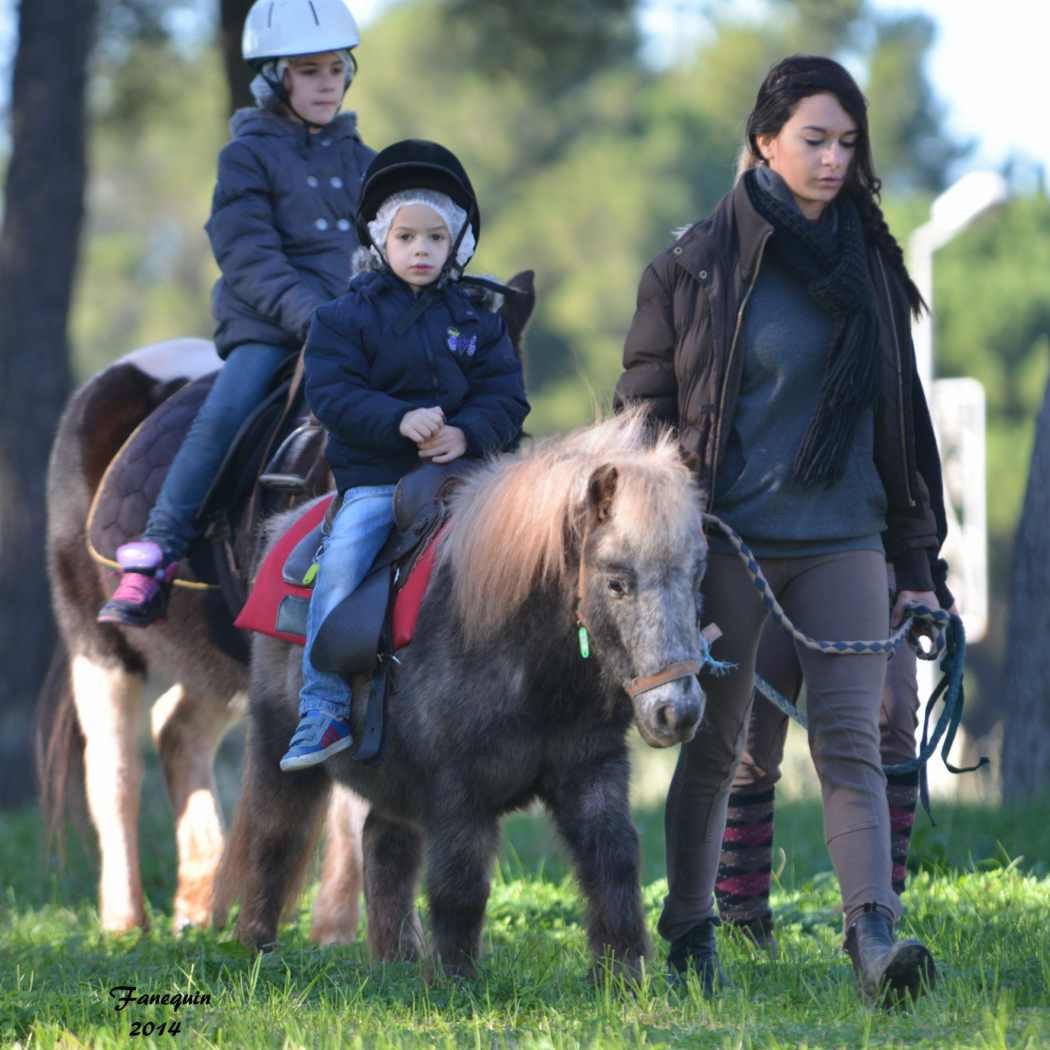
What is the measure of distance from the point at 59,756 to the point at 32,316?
5626 mm

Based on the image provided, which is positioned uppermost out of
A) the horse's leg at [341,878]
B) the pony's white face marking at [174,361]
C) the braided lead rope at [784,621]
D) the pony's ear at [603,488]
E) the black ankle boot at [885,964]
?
the pony's white face marking at [174,361]

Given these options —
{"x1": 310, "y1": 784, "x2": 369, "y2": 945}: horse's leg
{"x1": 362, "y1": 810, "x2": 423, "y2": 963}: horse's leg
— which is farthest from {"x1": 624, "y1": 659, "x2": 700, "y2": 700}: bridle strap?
{"x1": 310, "y1": 784, "x2": 369, "y2": 945}: horse's leg

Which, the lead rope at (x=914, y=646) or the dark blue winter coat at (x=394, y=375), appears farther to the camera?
the dark blue winter coat at (x=394, y=375)

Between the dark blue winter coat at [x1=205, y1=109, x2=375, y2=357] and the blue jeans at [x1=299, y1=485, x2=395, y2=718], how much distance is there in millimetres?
1455

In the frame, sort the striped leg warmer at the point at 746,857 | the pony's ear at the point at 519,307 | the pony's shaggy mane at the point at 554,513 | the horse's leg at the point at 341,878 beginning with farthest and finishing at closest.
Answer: the horse's leg at the point at 341,878
the pony's ear at the point at 519,307
the striped leg warmer at the point at 746,857
the pony's shaggy mane at the point at 554,513

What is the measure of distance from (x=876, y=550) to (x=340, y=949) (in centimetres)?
227

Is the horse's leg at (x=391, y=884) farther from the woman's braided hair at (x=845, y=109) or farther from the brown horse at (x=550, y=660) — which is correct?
the woman's braided hair at (x=845, y=109)

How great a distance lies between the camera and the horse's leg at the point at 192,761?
8.28 metres

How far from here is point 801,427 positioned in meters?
5.27

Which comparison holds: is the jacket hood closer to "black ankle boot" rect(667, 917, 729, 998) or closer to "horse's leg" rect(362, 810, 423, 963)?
"horse's leg" rect(362, 810, 423, 963)

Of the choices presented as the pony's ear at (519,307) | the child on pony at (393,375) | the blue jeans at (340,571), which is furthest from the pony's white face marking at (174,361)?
the blue jeans at (340,571)

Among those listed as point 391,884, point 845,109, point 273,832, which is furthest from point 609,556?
point 273,832

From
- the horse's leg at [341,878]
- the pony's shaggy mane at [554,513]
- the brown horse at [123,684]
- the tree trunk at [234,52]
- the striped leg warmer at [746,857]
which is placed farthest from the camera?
the tree trunk at [234,52]

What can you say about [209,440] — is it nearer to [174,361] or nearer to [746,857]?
[174,361]
